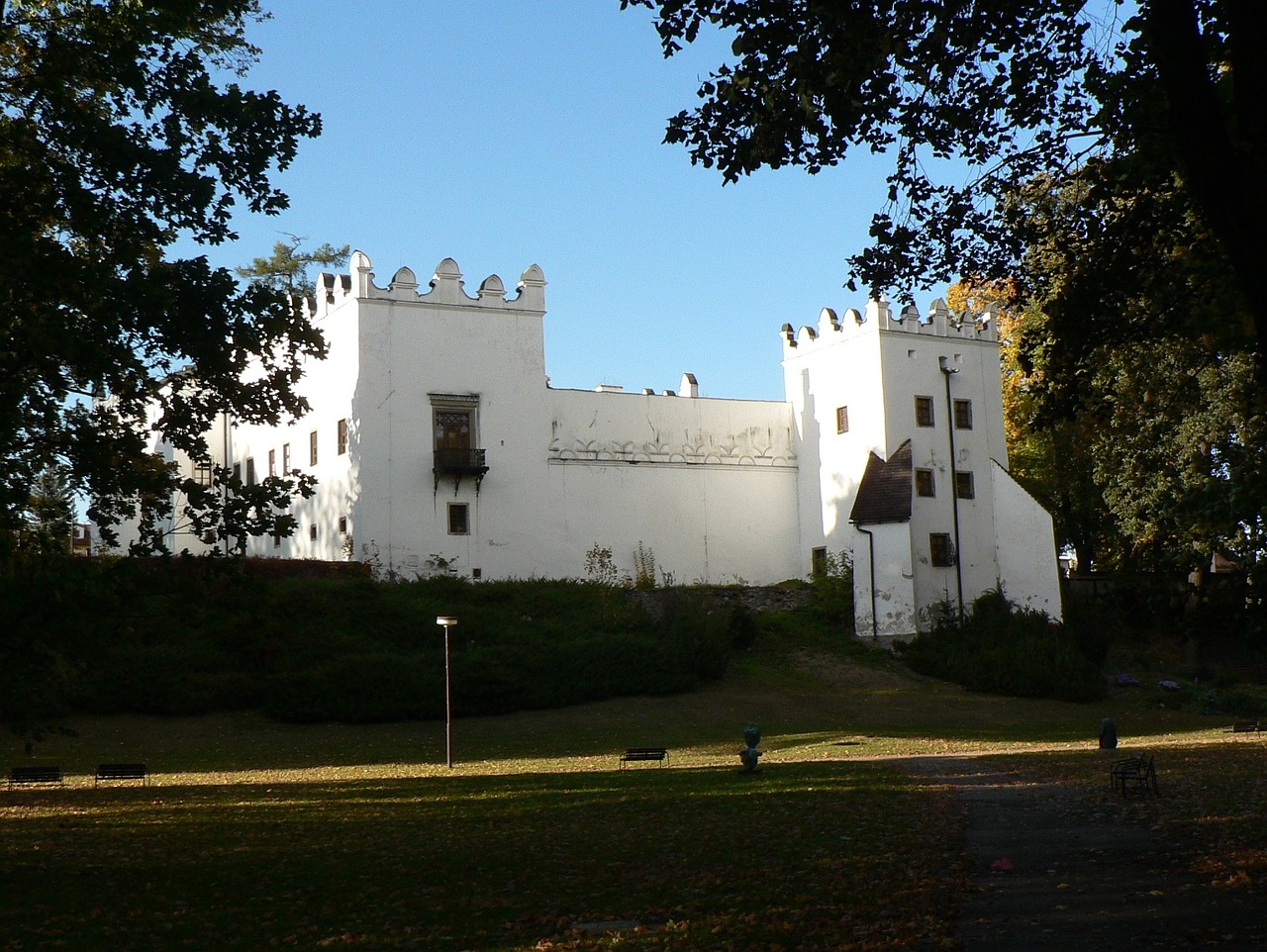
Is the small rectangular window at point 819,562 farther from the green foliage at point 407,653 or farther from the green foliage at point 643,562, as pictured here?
the green foliage at point 407,653

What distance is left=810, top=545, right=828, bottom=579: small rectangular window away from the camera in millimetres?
46062

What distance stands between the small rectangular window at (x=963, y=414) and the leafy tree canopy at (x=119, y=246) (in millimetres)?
33422

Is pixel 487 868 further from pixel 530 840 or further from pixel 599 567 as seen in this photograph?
pixel 599 567

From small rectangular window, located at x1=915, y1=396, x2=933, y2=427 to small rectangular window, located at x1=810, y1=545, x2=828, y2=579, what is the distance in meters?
5.80

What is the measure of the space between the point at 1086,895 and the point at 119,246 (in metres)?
11.3

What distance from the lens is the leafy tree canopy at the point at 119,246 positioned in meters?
12.7

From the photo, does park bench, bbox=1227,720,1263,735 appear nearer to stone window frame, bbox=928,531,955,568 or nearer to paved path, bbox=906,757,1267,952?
stone window frame, bbox=928,531,955,568

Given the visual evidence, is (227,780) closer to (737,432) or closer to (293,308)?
(293,308)

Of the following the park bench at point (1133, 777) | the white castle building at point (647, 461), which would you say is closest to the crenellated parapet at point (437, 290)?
the white castle building at point (647, 461)

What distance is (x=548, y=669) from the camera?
36.0 m

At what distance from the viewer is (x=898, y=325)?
150ft

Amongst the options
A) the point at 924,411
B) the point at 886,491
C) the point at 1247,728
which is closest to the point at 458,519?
the point at 886,491

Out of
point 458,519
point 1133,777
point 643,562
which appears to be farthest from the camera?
point 643,562

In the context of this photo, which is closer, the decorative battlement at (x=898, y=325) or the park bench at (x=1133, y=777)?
the park bench at (x=1133, y=777)
